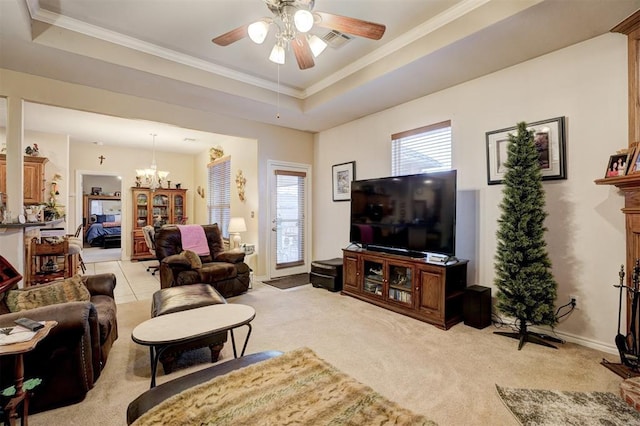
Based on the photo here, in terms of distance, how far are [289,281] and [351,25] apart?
4010mm

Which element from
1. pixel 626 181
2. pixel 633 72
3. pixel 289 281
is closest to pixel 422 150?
pixel 633 72

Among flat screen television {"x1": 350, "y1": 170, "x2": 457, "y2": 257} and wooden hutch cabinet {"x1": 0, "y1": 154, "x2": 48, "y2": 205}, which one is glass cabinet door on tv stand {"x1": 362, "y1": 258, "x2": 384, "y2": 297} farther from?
wooden hutch cabinet {"x1": 0, "y1": 154, "x2": 48, "y2": 205}

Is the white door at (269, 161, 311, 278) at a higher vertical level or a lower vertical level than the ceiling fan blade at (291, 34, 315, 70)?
lower

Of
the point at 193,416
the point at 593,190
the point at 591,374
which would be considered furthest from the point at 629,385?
the point at 193,416

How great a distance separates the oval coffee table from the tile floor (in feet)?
8.49

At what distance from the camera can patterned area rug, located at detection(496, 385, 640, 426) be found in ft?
5.69

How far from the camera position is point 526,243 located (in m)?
2.67

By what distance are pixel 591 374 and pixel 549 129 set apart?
2.14 metres

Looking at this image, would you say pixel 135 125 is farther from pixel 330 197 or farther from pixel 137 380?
pixel 137 380

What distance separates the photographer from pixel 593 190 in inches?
106

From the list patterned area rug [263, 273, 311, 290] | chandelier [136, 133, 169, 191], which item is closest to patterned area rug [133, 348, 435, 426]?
patterned area rug [263, 273, 311, 290]

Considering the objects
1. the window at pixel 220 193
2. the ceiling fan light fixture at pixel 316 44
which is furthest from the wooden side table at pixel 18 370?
the window at pixel 220 193

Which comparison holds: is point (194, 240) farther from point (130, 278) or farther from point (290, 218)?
point (130, 278)

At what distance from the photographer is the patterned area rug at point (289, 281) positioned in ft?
16.0
